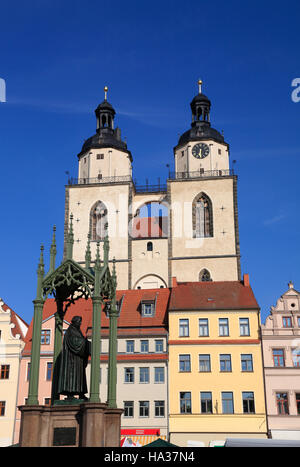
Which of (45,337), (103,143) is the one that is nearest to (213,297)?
(45,337)

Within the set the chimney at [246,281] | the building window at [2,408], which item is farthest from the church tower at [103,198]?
the building window at [2,408]

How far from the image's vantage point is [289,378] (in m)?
35.2

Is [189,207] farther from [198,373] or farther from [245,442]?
[245,442]

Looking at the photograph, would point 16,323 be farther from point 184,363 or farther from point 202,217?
point 202,217

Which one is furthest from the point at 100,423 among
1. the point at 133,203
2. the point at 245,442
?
the point at 133,203

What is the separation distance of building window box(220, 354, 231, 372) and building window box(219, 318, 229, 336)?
1.43 meters

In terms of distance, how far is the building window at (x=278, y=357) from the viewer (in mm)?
35750

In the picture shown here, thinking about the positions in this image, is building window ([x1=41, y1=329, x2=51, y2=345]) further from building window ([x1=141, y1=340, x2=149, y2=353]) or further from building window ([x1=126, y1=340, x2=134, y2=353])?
building window ([x1=141, y1=340, x2=149, y2=353])

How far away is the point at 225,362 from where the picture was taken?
36188 mm

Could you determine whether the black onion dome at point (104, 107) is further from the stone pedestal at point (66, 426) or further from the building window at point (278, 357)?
the stone pedestal at point (66, 426)

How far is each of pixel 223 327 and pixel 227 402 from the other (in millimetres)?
4714

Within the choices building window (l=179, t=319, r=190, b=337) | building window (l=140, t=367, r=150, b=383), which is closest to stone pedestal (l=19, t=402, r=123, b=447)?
building window (l=140, t=367, r=150, b=383)

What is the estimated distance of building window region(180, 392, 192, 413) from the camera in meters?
35.1

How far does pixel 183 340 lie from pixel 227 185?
20.4m
